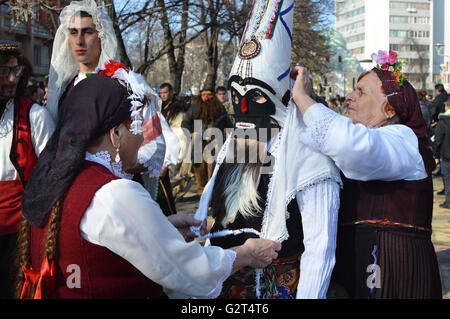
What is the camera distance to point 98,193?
1.65 meters

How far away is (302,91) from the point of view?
231 cm

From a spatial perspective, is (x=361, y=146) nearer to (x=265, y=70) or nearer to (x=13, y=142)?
A: (x=265, y=70)

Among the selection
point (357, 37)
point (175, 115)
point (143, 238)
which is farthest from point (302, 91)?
point (357, 37)

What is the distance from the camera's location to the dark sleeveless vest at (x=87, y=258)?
65.3 inches

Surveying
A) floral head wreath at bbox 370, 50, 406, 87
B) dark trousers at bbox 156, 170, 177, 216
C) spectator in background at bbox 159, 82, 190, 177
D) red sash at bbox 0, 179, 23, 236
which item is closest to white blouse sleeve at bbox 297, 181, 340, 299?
floral head wreath at bbox 370, 50, 406, 87

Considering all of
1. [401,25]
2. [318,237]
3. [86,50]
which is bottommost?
[318,237]

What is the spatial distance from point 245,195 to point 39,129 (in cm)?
118

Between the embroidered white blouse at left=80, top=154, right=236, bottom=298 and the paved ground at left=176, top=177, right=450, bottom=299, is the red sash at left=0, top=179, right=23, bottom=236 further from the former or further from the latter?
the paved ground at left=176, top=177, right=450, bottom=299

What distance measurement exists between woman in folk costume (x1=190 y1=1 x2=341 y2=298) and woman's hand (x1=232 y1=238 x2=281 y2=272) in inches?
4.0

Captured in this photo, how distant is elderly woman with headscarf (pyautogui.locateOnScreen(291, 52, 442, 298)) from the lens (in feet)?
7.00

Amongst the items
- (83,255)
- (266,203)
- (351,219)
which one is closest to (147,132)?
(266,203)
